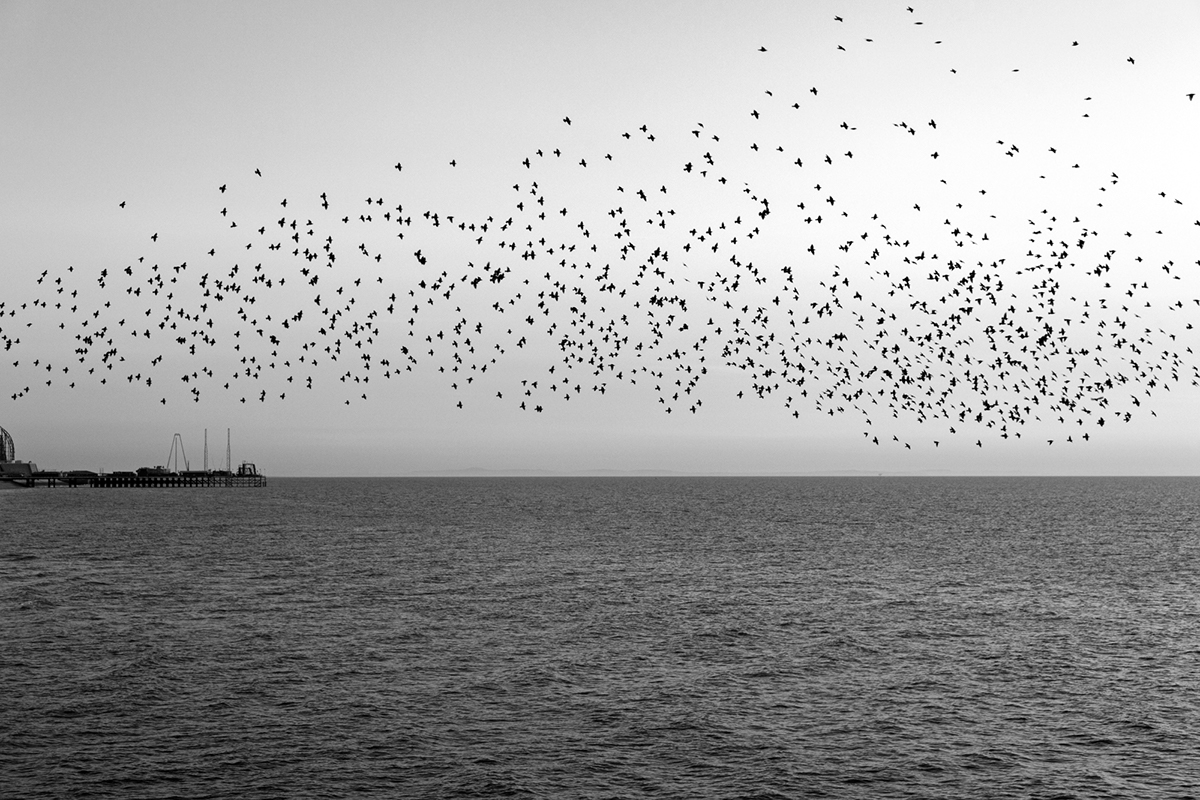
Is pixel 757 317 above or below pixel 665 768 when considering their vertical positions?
above

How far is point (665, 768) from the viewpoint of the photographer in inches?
1081

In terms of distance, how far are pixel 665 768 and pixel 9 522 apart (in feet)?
368

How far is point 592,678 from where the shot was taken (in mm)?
37281

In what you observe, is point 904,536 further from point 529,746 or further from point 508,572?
point 529,746

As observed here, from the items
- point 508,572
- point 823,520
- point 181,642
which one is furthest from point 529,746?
point 823,520

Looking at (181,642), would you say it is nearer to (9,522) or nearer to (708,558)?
(708,558)

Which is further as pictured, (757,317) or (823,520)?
(823,520)

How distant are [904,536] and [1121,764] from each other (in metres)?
85.3

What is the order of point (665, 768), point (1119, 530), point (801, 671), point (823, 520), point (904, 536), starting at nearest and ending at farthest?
point (665, 768), point (801, 671), point (904, 536), point (1119, 530), point (823, 520)

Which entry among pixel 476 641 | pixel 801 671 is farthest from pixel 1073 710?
pixel 476 641

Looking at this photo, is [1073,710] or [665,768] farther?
[1073,710]

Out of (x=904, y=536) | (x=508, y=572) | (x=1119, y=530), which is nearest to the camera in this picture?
(x=508, y=572)

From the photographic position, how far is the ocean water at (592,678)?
2686cm

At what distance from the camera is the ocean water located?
26859 mm
